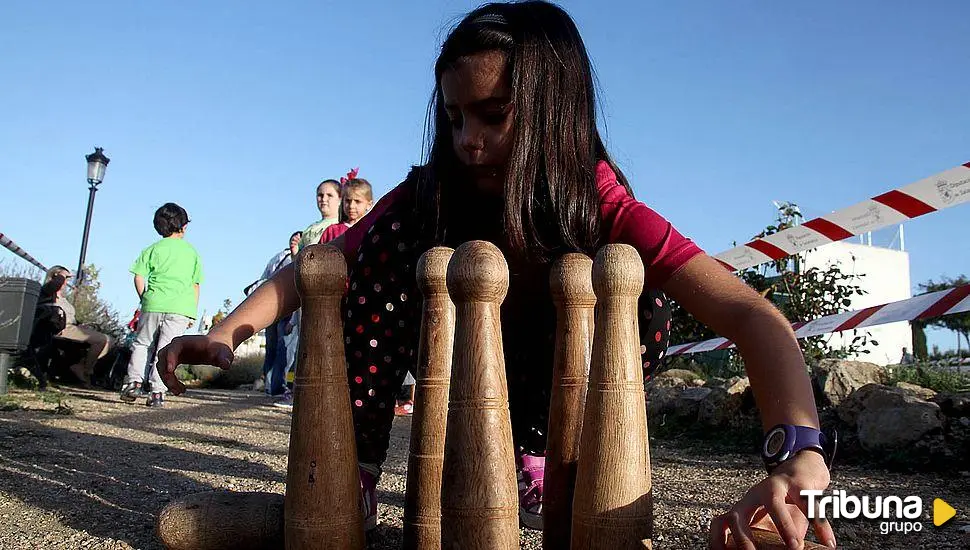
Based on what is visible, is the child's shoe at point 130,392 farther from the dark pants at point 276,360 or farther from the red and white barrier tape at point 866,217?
the red and white barrier tape at point 866,217

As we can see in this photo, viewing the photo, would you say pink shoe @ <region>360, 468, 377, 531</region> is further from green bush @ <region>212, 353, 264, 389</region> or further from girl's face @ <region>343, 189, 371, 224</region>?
green bush @ <region>212, 353, 264, 389</region>

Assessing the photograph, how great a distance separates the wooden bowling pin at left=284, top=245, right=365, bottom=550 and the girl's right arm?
0.21m

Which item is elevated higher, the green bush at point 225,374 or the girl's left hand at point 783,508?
the green bush at point 225,374

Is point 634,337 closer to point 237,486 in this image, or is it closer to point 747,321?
point 747,321

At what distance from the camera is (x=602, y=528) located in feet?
4.07

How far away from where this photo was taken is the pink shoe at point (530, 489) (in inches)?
87.0

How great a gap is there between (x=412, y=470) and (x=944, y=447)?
2.58m

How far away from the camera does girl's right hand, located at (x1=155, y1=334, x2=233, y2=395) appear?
1.62m

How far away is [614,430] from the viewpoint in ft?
4.13

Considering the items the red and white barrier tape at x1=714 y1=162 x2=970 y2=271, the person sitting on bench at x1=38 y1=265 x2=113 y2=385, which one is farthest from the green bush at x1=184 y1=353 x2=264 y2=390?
the red and white barrier tape at x1=714 y1=162 x2=970 y2=271

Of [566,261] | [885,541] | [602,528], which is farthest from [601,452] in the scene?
[885,541]

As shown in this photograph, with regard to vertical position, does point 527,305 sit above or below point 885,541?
above

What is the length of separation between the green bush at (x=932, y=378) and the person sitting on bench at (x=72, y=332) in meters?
7.89

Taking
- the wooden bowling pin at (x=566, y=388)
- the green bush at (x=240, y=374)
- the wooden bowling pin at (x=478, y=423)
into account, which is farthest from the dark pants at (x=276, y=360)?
the wooden bowling pin at (x=478, y=423)
